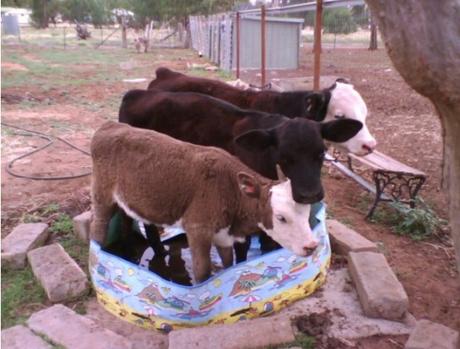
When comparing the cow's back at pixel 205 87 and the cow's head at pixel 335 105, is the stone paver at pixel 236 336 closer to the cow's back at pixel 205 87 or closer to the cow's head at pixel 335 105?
the cow's head at pixel 335 105

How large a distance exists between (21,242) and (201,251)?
1.92 metres

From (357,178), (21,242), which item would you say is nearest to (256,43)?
(357,178)

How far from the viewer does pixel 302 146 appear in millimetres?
3145

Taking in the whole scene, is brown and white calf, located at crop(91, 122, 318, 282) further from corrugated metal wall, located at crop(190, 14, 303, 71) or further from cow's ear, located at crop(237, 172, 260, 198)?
corrugated metal wall, located at crop(190, 14, 303, 71)

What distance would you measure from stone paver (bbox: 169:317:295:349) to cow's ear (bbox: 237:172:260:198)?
816mm

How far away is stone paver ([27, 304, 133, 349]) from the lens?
3.18m

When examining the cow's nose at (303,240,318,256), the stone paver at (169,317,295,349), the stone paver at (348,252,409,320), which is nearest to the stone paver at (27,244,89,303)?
the stone paver at (169,317,295,349)

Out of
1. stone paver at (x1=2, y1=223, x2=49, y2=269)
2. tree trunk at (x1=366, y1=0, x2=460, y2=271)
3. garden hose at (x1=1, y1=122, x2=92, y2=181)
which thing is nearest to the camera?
tree trunk at (x1=366, y1=0, x2=460, y2=271)

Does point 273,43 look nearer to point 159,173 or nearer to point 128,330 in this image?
point 159,173

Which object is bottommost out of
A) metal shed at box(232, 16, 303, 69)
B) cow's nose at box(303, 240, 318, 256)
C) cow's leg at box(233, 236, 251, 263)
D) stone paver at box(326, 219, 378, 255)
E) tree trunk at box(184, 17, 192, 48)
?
stone paver at box(326, 219, 378, 255)

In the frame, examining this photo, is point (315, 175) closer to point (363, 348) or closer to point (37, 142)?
point (363, 348)

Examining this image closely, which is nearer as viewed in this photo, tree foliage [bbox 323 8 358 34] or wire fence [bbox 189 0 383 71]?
wire fence [bbox 189 0 383 71]

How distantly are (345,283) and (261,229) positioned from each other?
3.39 ft

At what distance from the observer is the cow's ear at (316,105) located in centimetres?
448
